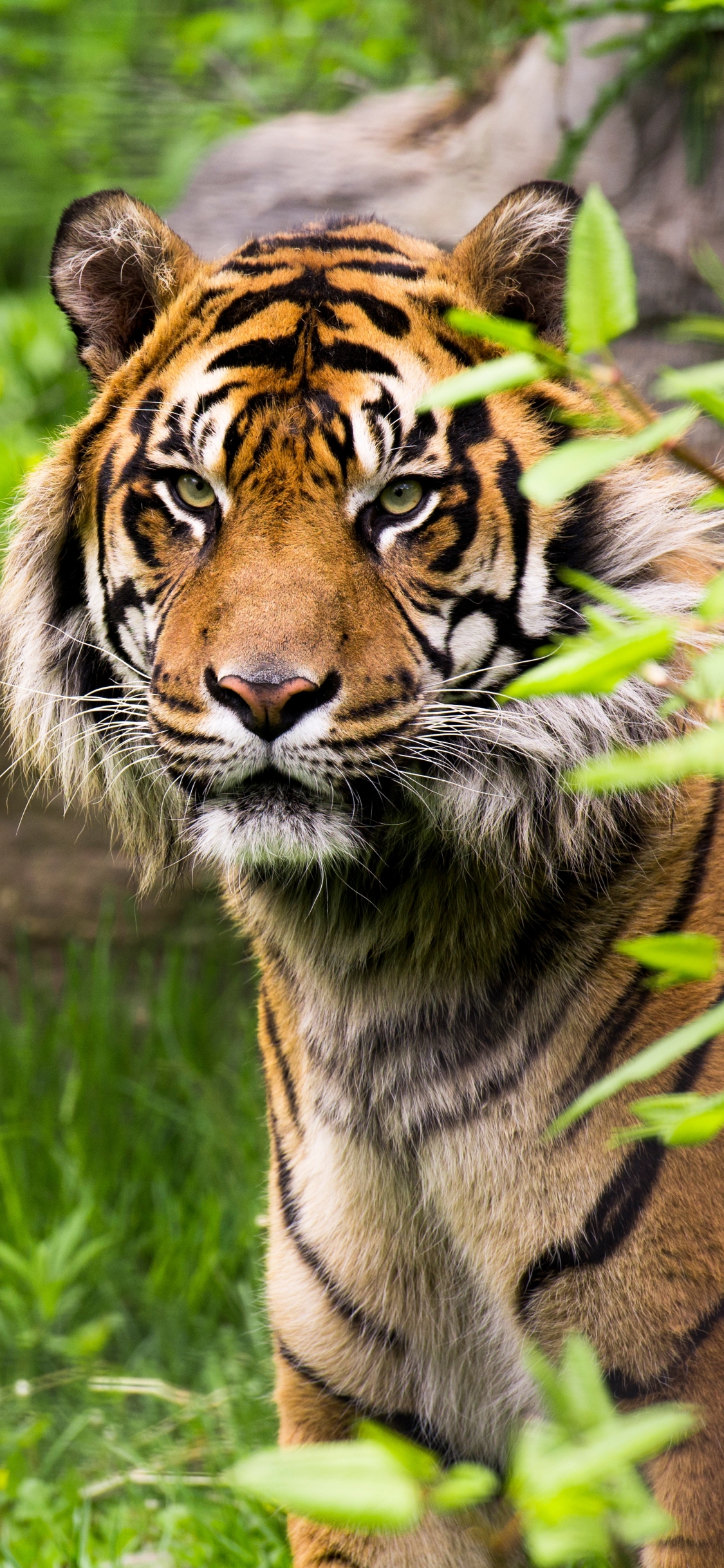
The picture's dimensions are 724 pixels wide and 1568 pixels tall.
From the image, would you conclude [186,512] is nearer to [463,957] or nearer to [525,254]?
[525,254]

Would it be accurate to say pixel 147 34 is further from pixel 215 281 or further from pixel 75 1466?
pixel 75 1466

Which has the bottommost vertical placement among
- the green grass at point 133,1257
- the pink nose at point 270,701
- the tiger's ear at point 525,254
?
the green grass at point 133,1257

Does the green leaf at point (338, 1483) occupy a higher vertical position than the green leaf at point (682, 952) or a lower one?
lower

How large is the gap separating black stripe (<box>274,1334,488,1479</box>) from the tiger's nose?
87cm

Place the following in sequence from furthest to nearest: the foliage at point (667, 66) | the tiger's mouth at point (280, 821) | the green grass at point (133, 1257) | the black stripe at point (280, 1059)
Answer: the foliage at point (667, 66), the green grass at point (133, 1257), the black stripe at point (280, 1059), the tiger's mouth at point (280, 821)

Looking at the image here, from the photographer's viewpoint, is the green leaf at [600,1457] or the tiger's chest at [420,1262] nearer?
the green leaf at [600,1457]

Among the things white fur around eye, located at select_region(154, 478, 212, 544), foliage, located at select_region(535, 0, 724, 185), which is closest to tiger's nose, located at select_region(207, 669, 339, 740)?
white fur around eye, located at select_region(154, 478, 212, 544)

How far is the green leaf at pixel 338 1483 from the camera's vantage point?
0.62 m

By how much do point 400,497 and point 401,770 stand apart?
0.28m

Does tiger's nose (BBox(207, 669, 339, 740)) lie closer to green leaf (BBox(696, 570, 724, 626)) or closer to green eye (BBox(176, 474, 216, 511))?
green eye (BBox(176, 474, 216, 511))

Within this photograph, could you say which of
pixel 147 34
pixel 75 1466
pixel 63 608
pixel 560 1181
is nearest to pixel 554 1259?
pixel 560 1181

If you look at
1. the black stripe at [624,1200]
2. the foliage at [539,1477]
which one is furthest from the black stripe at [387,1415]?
the foliage at [539,1477]

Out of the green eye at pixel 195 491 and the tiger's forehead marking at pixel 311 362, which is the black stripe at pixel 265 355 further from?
the green eye at pixel 195 491

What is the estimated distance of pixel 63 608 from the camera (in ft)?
6.21
